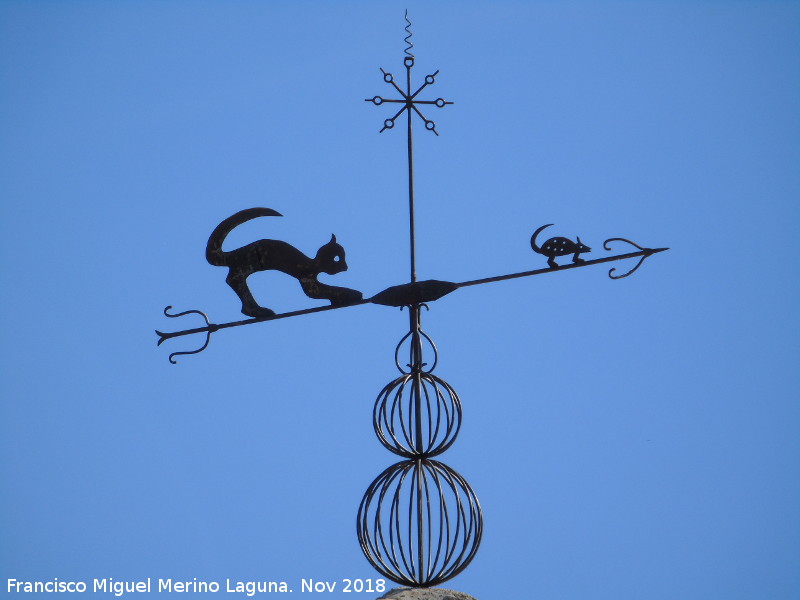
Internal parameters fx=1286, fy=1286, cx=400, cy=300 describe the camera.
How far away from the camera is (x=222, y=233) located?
17.9 feet

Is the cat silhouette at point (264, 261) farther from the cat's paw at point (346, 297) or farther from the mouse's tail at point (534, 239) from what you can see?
the mouse's tail at point (534, 239)

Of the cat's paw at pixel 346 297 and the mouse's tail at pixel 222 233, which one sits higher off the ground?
the mouse's tail at pixel 222 233

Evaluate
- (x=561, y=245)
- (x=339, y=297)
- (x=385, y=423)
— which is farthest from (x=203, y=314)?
(x=561, y=245)

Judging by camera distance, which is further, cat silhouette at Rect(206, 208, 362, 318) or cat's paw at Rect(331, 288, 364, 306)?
cat silhouette at Rect(206, 208, 362, 318)

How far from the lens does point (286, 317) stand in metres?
5.33

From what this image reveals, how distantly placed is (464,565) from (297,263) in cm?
146

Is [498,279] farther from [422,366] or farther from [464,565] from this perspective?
[464,565]

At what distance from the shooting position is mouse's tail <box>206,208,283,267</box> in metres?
5.43

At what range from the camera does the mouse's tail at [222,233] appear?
17.8 ft

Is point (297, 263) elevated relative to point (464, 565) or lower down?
elevated

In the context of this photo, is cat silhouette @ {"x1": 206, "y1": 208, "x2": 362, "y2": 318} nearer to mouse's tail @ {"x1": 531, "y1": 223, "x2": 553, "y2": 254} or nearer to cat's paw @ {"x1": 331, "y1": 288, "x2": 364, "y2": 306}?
cat's paw @ {"x1": 331, "y1": 288, "x2": 364, "y2": 306}

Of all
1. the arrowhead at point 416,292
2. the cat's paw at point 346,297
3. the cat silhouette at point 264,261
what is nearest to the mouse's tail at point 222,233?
the cat silhouette at point 264,261

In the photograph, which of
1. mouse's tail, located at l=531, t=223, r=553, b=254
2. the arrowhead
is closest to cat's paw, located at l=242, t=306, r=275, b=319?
the arrowhead

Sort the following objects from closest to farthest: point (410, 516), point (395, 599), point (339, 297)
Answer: point (395, 599)
point (410, 516)
point (339, 297)
